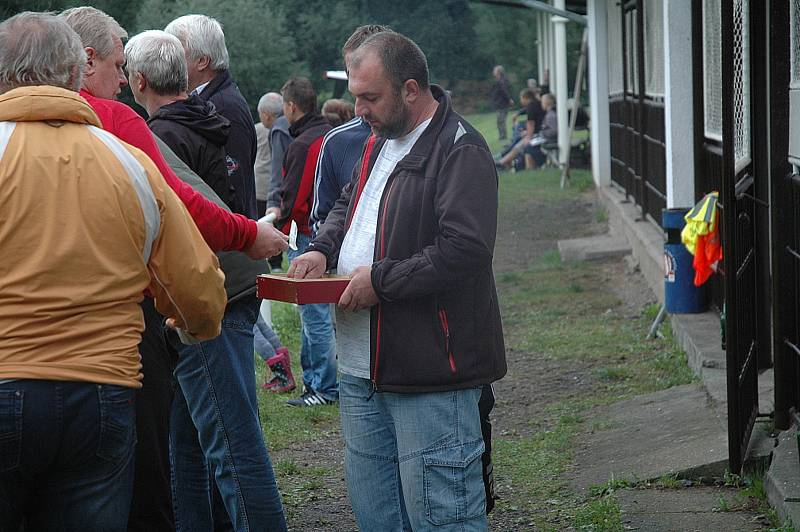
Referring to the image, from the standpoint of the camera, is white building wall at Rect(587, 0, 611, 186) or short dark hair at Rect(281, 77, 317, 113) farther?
white building wall at Rect(587, 0, 611, 186)

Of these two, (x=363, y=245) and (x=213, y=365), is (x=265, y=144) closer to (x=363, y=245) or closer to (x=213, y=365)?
(x=213, y=365)

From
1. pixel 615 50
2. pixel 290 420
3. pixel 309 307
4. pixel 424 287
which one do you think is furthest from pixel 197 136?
pixel 615 50

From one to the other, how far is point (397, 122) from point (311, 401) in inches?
171

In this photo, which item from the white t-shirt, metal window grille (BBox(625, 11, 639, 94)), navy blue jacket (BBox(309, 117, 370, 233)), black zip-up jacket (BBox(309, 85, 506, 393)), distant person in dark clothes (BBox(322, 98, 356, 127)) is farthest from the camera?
metal window grille (BBox(625, 11, 639, 94))

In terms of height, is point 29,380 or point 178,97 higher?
point 178,97

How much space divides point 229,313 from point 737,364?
2246mm

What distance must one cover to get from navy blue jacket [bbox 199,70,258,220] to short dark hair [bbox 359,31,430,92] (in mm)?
1231

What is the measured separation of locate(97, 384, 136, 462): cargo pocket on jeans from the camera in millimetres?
2789

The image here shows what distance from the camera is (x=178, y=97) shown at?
4309 millimetres

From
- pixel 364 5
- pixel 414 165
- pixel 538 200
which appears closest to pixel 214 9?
pixel 538 200

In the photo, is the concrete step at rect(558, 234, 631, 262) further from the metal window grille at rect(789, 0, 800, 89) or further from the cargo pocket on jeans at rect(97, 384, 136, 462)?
the cargo pocket on jeans at rect(97, 384, 136, 462)

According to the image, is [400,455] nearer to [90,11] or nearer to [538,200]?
[90,11]

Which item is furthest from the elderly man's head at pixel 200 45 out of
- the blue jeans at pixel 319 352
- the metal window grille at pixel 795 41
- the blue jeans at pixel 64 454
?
the blue jeans at pixel 319 352

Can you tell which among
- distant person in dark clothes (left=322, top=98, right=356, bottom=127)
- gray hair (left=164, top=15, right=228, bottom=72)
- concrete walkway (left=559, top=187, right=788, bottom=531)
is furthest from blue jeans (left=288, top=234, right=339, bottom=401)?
gray hair (left=164, top=15, right=228, bottom=72)
